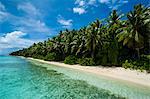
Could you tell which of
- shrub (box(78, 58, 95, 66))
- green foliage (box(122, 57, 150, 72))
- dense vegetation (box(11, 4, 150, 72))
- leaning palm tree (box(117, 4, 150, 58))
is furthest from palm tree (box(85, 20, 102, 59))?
green foliage (box(122, 57, 150, 72))

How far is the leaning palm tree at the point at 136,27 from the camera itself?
28.9 meters

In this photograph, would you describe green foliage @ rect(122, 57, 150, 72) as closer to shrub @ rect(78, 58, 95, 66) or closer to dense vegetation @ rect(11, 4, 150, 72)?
dense vegetation @ rect(11, 4, 150, 72)

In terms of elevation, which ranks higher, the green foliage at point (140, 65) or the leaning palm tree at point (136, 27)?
the leaning palm tree at point (136, 27)

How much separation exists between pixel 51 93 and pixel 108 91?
4.63m

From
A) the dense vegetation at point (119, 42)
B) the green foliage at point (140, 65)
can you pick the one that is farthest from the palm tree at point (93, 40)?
the green foliage at point (140, 65)

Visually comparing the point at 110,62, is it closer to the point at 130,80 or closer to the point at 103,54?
the point at 103,54

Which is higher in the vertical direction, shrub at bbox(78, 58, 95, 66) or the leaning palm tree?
the leaning palm tree

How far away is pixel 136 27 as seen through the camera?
29438mm

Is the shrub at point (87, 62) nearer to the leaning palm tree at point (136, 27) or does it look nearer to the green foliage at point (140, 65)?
the leaning palm tree at point (136, 27)

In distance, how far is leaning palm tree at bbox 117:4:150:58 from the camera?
28.9 metres

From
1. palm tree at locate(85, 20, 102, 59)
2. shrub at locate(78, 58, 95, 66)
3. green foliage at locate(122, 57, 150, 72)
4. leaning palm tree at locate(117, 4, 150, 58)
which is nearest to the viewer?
green foliage at locate(122, 57, 150, 72)

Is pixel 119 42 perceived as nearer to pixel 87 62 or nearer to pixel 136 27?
pixel 136 27

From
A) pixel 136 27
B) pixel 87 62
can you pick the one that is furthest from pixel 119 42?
pixel 87 62

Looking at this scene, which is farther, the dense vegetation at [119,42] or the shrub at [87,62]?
the shrub at [87,62]
